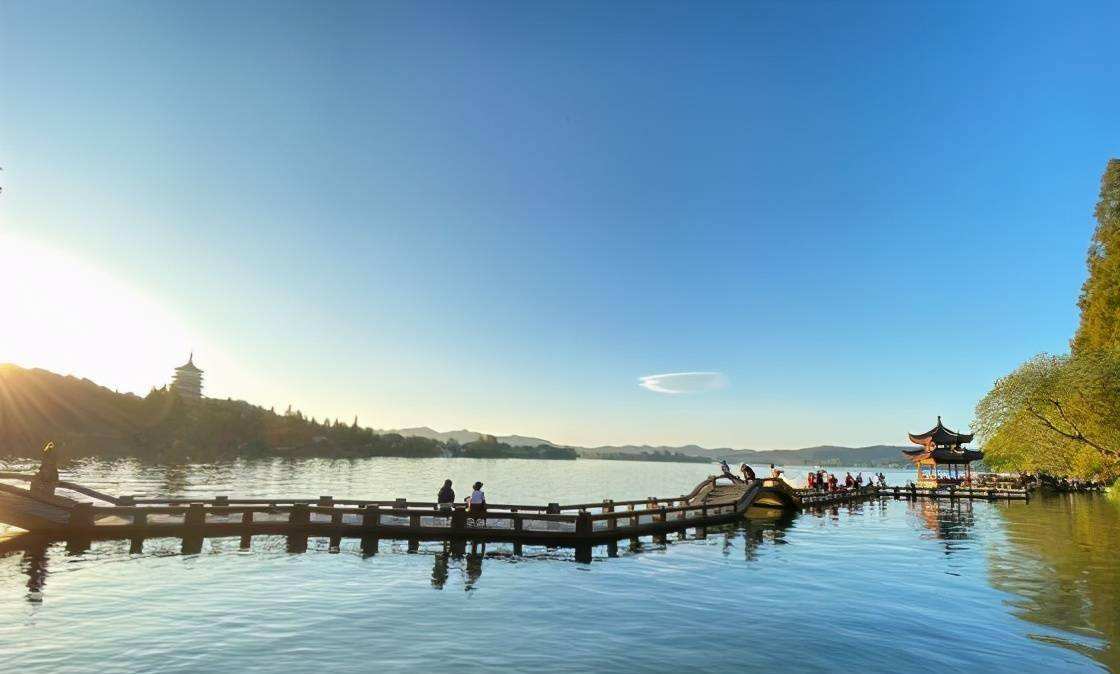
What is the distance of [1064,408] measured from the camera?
1735 inches

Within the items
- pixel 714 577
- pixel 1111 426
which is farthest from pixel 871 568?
pixel 1111 426

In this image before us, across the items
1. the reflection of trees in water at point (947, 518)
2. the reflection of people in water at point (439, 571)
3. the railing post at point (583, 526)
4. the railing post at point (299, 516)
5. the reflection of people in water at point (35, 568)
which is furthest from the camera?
the reflection of trees in water at point (947, 518)

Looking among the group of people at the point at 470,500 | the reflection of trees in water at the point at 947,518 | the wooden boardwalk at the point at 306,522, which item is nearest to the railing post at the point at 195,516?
the wooden boardwalk at the point at 306,522

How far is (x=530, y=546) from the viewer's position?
2573cm

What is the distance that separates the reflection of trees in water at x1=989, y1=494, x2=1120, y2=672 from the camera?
1442 cm

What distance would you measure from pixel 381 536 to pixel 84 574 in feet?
33.6

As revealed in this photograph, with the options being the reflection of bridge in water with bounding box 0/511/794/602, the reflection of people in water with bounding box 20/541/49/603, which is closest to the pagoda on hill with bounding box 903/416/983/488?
the reflection of bridge in water with bounding box 0/511/794/602

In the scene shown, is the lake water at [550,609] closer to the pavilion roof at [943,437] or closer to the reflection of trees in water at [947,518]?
the reflection of trees in water at [947,518]

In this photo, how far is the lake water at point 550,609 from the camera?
11.9m

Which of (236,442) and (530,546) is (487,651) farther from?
(236,442)

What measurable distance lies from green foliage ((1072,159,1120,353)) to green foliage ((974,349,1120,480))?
934cm

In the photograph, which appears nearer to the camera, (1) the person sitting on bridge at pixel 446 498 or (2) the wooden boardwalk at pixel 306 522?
(2) the wooden boardwalk at pixel 306 522

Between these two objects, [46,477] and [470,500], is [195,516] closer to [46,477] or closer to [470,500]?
[46,477]

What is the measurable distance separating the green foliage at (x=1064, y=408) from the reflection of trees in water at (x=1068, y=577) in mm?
6154
